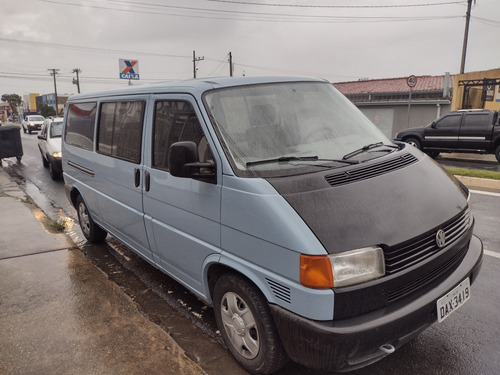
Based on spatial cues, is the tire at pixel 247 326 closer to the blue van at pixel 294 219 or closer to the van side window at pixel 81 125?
the blue van at pixel 294 219

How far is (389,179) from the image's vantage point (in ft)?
8.11

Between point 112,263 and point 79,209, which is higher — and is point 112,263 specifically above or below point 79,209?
below

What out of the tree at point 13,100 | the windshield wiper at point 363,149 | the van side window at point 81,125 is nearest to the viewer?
the windshield wiper at point 363,149

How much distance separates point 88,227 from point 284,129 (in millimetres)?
3662

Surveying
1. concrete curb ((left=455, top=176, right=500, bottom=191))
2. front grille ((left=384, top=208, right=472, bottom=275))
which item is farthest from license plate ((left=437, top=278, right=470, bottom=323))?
concrete curb ((left=455, top=176, right=500, bottom=191))

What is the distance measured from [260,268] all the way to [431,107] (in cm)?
2454

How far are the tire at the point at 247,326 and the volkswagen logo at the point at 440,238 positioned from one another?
3.73 ft

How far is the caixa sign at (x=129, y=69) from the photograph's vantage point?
16625mm

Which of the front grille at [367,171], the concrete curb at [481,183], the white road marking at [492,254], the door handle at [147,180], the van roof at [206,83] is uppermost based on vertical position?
the van roof at [206,83]

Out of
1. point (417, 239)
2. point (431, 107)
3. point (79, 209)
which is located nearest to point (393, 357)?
point (417, 239)

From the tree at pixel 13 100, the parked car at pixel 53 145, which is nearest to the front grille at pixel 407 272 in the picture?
the parked car at pixel 53 145

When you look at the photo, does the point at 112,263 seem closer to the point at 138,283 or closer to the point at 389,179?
the point at 138,283

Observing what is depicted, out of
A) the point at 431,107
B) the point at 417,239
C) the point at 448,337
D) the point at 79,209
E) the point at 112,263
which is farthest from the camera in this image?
the point at 431,107

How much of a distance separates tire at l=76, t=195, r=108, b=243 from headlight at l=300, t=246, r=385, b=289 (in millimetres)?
3929
